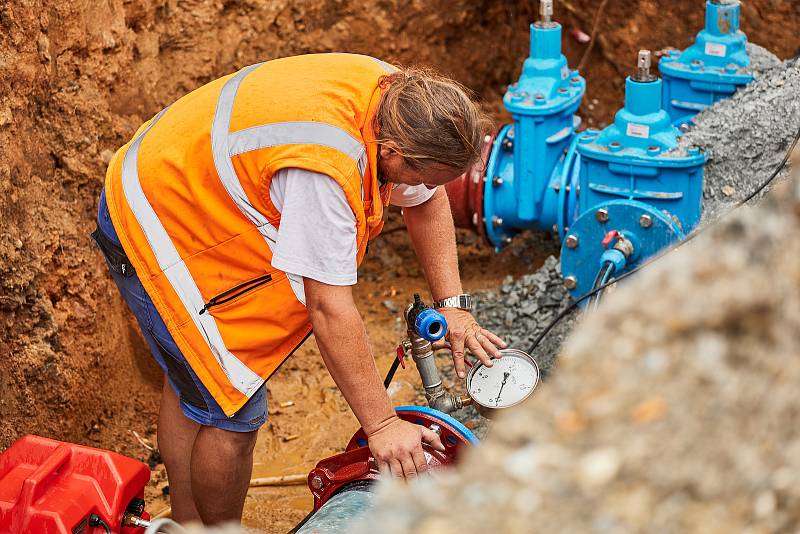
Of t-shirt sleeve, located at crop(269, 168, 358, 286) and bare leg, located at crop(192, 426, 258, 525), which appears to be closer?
t-shirt sleeve, located at crop(269, 168, 358, 286)

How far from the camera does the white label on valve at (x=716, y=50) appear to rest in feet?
Answer: 13.4

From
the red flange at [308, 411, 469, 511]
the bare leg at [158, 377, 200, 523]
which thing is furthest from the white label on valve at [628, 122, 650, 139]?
the bare leg at [158, 377, 200, 523]

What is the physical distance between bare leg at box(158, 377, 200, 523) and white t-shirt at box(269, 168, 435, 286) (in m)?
0.83

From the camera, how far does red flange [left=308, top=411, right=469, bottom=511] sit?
2.33 meters

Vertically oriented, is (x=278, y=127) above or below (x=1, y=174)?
above

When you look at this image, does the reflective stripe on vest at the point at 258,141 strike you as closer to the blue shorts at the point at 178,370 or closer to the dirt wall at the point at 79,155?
the blue shorts at the point at 178,370

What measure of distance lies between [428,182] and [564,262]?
1414 millimetres

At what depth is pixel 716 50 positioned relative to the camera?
4.09 m

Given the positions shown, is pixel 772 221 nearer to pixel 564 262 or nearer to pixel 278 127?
pixel 278 127

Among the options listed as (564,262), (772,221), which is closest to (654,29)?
(564,262)

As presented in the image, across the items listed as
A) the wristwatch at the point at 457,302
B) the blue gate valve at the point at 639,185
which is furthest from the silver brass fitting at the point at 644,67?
the wristwatch at the point at 457,302

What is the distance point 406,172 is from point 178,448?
115cm

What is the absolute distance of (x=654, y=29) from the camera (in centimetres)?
572

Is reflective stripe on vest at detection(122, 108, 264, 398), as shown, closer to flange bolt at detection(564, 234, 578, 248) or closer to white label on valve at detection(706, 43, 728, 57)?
flange bolt at detection(564, 234, 578, 248)
